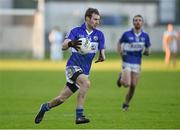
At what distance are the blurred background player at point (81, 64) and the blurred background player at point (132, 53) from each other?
427 centimetres

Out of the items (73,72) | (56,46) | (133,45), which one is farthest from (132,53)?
(56,46)

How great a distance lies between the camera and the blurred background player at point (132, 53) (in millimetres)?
19906

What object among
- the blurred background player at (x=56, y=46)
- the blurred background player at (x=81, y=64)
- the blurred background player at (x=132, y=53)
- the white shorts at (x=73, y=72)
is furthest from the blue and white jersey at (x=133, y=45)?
the blurred background player at (x=56, y=46)

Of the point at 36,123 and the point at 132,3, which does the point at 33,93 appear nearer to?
the point at 36,123

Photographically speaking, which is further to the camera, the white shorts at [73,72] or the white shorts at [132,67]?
the white shorts at [132,67]

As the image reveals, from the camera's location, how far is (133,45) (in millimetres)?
20078

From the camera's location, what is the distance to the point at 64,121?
16.9 meters

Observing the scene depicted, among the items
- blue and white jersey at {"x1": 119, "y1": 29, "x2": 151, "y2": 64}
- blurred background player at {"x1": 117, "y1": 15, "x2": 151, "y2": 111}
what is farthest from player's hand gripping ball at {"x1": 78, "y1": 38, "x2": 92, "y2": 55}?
blue and white jersey at {"x1": 119, "y1": 29, "x2": 151, "y2": 64}

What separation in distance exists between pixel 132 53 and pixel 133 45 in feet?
0.68

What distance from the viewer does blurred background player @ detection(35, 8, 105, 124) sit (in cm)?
1528

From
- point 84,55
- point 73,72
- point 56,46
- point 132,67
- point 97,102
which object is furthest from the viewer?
point 56,46

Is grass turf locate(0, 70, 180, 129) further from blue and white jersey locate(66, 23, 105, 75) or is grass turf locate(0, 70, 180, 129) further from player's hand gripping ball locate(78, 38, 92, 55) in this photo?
player's hand gripping ball locate(78, 38, 92, 55)

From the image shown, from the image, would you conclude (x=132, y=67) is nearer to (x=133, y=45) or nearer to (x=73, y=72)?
(x=133, y=45)

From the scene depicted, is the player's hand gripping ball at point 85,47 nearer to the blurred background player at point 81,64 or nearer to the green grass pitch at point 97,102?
the blurred background player at point 81,64
